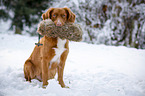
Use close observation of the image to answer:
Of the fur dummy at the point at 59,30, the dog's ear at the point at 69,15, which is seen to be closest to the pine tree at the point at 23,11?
the dog's ear at the point at 69,15

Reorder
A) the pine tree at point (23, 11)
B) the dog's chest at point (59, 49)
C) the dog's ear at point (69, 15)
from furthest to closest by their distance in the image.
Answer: the pine tree at point (23, 11) < the dog's ear at point (69, 15) < the dog's chest at point (59, 49)

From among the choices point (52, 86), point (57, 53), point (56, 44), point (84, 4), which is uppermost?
point (84, 4)

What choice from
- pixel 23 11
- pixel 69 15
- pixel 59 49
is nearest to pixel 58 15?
pixel 69 15

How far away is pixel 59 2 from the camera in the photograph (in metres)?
8.02

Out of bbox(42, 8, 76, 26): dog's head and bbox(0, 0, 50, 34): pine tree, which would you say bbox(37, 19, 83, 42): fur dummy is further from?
bbox(0, 0, 50, 34): pine tree

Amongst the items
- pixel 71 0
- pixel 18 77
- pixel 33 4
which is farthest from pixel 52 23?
pixel 33 4

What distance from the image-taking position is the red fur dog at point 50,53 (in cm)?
225

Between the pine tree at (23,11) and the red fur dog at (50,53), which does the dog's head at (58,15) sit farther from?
the pine tree at (23,11)

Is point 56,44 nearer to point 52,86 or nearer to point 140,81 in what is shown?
point 52,86

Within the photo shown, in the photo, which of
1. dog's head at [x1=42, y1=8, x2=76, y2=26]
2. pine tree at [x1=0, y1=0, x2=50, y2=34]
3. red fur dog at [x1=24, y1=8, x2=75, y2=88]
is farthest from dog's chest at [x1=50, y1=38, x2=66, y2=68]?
pine tree at [x1=0, y1=0, x2=50, y2=34]

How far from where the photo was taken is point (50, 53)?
7.39 feet

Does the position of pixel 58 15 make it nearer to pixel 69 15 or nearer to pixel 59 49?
pixel 69 15

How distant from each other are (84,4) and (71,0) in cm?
84

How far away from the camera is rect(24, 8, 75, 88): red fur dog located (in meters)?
2.25
